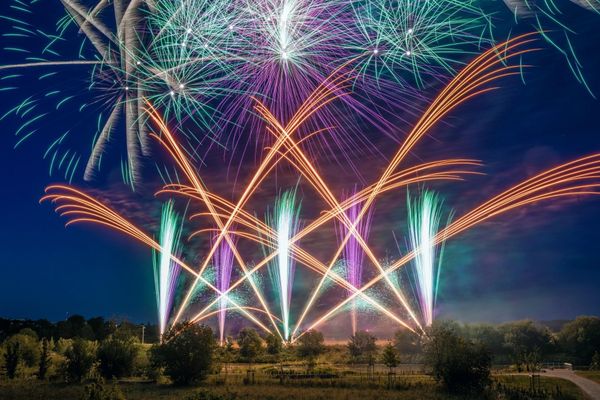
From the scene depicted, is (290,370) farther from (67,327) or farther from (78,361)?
(67,327)

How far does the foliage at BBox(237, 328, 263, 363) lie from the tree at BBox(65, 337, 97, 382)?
90.3ft

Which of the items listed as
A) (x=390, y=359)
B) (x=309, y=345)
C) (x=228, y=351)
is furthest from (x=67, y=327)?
(x=390, y=359)

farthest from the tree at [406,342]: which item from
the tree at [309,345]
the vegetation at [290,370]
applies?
the tree at [309,345]

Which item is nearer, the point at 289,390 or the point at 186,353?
the point at 289,390

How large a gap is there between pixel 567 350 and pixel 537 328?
5908 mm

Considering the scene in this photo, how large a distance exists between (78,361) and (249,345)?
29557mm

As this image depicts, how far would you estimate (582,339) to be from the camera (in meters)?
67.6

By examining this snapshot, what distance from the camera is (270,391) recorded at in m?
35.5

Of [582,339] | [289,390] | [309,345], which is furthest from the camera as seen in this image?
[309,345]

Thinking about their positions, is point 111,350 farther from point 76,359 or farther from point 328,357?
point 328,357

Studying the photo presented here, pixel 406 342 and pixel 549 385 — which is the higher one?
pixel 406 342

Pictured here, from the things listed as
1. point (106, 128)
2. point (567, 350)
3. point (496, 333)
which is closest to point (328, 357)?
point (496, 333)

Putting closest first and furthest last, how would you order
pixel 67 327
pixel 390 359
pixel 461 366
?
pixel 461 366, pixel 390 359, pixel 67 327

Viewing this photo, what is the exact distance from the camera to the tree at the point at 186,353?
44.8 meters
